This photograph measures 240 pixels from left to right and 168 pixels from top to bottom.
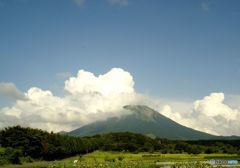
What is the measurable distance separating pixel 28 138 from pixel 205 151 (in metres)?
53.6

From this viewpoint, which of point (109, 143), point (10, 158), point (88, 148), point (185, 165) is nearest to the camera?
point (185, 165)

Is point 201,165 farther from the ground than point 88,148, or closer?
closer

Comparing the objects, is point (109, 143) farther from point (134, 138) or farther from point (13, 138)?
point (13, 138)

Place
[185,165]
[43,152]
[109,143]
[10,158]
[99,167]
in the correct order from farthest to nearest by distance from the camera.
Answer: [109,143]
[43,152]
[10,158]
[99,167]
[185,165]

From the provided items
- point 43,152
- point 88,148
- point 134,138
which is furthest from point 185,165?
point 134,138

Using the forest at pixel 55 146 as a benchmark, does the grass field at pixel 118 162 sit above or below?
below

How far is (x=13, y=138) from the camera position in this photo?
3501 inches

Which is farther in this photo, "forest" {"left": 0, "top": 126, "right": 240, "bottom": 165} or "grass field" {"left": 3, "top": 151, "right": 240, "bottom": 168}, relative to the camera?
"forest" {"left": 0, "top": 126, "right": 240, "bottom": 165}

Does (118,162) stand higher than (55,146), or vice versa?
(55,146)

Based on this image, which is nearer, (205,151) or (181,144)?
(205,151)

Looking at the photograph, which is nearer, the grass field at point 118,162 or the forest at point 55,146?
the grass field at point 118,162

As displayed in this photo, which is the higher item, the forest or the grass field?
the forest

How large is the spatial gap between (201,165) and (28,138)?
244ft

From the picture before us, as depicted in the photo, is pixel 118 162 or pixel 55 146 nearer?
pixel 118 162
